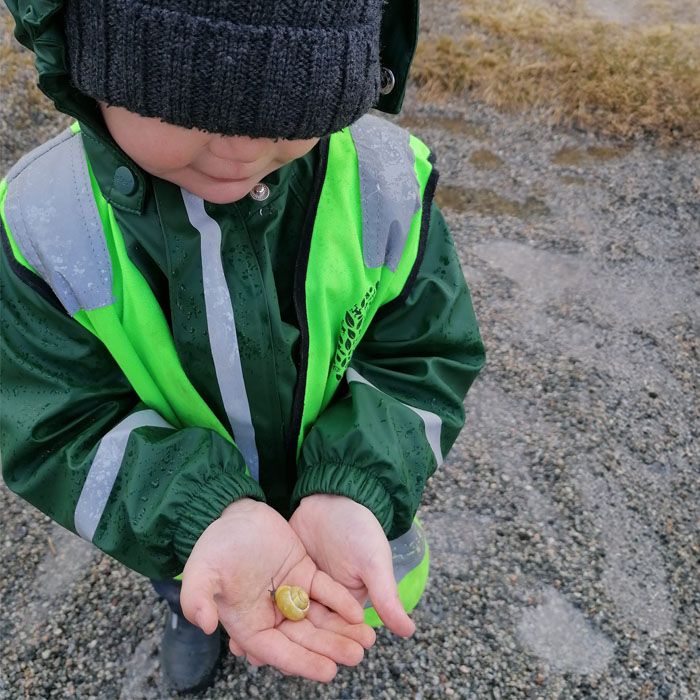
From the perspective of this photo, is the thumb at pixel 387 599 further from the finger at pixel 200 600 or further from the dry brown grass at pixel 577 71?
the dry brown grass at pixel 577 71

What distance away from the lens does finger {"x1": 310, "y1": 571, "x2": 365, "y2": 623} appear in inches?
67.1

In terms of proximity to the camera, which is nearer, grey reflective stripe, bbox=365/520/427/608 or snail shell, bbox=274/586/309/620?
snail shell, bbox=274/586/309/620

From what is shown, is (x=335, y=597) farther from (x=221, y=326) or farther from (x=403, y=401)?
(x=221, y=326)

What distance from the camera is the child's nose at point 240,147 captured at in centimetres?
137

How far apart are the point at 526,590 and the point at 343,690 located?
76 cm

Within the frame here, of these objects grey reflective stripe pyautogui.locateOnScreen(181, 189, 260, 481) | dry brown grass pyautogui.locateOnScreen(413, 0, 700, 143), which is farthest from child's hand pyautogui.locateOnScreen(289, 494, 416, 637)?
dry brown grass pyautogui.locateOnScreen(413, 0, 700, 143)

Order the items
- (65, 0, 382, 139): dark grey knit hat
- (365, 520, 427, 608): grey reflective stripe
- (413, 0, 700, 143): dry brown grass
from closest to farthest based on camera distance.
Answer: (65, 0, 382, 139): dark grey knit hat < (365, 520, 427, 608): grey reflective stripe < (413, 0, 700, 143): dry brown grass

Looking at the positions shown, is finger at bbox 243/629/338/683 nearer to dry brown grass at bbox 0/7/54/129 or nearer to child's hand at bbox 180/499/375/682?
child's hand at bbox 180/499/375/682

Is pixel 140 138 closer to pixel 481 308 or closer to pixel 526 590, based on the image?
pixel 526 590

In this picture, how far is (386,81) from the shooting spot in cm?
158

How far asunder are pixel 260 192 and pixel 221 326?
0.97 ft

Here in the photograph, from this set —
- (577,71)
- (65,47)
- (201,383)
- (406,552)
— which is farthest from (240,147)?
(577,71)

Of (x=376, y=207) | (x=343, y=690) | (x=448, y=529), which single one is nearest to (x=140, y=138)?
(x=376, y=207)

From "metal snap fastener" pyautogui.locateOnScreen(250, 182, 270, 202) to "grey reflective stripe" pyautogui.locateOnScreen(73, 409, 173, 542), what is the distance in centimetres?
58
